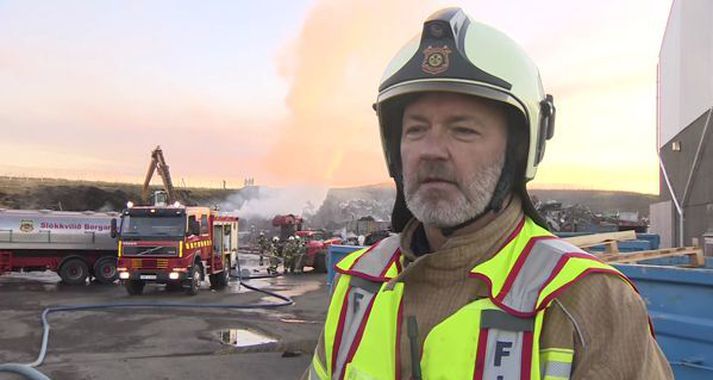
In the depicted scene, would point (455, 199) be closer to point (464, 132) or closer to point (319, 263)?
point (464, 132)

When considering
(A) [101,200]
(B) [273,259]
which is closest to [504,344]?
(B) [273,259]

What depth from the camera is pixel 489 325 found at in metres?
1.30

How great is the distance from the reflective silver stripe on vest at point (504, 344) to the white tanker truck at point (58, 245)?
18.8 metres

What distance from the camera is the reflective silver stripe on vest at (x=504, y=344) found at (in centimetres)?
125

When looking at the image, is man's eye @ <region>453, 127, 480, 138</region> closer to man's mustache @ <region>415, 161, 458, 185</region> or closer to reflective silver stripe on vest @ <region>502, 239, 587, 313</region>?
man's mustache @ <region>415, 161, 458, 185</region>

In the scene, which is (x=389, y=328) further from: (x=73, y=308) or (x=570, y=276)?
(x=73, y=308)

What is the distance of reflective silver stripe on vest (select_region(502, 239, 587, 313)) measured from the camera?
1299mm

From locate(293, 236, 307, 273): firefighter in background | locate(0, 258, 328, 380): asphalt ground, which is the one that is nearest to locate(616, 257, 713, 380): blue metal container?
locate(0, 258, 328, 380): asphalt ground

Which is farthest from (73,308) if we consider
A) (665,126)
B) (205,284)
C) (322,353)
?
(665,126)

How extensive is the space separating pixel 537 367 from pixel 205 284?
19.3 meters

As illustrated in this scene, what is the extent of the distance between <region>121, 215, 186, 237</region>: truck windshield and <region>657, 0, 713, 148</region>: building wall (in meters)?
13.1

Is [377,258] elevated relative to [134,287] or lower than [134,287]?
elevated

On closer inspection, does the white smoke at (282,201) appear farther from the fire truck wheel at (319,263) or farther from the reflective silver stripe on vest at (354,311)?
the reflective silver stripe on vest at (354,311)

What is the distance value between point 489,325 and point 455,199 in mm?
368
